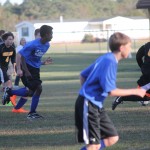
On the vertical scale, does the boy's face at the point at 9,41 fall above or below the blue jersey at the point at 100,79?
below

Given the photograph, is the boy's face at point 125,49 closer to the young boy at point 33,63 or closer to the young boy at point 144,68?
the young boy at point 33,63

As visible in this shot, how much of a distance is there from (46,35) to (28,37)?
8384 centimetres

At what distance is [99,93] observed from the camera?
26.4 ft

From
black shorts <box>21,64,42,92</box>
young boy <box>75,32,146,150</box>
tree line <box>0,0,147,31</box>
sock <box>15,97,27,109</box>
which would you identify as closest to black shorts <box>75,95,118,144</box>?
young boy <box>75,32,146,150</box>

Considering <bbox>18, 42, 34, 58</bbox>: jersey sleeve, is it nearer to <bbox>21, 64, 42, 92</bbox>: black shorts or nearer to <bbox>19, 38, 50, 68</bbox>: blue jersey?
<bbox>19, 38, 50, 68</bbox>: blue jersey

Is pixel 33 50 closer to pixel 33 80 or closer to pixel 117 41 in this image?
pixel 33 80

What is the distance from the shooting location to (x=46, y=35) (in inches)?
514

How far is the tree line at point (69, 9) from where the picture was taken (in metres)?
137

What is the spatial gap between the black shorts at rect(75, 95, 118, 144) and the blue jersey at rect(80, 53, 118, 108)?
86 mm

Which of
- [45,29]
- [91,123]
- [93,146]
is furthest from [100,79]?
[45,29]

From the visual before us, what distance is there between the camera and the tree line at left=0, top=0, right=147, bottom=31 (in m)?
137

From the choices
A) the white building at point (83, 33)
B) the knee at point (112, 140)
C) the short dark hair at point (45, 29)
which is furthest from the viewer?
the white building at point (83, 33)

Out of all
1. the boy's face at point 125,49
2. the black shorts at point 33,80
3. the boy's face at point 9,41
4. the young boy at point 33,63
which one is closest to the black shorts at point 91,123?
the boy's face at point 125,49

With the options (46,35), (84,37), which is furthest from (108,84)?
(84,37)
